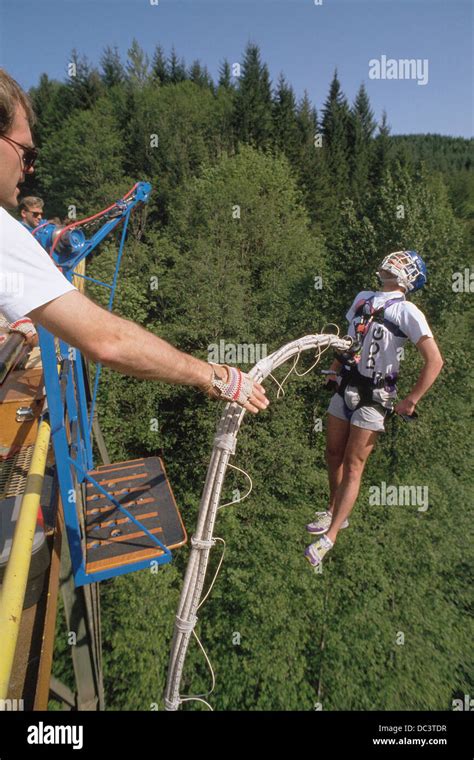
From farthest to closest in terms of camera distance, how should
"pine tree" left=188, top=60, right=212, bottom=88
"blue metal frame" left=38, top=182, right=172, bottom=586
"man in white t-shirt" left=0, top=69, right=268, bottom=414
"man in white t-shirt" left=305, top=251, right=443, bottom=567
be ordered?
1. "pine tree" left=188, top=60, right=212, bottom=88
2. "man in white t-shirt" left=305, top=251, right=443, bottom=567
3. "blue metal frame" left=38, top=182, right=172, bottom=586
4. "man in white t-shirt" left=0, top=69, right=268, bottom=414

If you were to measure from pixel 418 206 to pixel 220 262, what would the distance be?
30.6 feet

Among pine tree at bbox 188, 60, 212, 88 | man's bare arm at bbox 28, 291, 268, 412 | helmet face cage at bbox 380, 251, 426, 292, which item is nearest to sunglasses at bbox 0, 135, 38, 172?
man's bare arm at bbox 28, 291, 268, 412

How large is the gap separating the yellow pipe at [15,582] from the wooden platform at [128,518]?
1.32 m

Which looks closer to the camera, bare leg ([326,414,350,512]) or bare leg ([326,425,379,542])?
bare leg ([326,425,379,542])

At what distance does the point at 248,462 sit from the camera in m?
18.4

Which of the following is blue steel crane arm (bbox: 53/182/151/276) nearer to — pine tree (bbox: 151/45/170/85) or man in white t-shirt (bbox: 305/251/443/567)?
man in white t-shirt (bbox: 305/251/443/567)

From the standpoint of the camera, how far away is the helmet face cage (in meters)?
3.11

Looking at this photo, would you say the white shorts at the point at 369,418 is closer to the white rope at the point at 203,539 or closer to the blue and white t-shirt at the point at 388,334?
the blue and white t-shirt at the point at 388,334

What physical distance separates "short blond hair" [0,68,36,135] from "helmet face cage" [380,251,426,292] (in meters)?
2.28

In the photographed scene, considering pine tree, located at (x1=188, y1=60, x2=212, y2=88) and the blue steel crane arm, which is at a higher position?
pine tree, located at (x1=188, y1=60, x2=212, y2=88)

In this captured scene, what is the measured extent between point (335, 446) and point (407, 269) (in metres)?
1.30

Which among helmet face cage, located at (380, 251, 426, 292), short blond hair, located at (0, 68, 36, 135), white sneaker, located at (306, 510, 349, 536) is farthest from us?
white sneaker, located at (306, 510, 349, 536)
